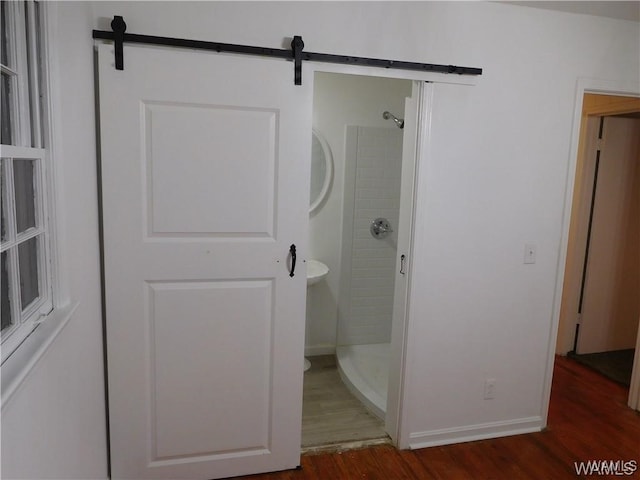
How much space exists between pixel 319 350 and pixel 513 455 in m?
1.52

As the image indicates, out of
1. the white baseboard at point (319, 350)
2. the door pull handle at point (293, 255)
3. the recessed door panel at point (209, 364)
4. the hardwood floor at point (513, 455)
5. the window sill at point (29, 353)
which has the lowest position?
the hardwood floor at point (513, 455)

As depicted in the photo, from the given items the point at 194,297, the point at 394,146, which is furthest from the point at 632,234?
the point at 194,297

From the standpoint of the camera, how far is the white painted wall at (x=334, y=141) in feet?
10.6

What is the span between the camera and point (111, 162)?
1815 mm

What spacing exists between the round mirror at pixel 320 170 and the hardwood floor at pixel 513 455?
1.67 m

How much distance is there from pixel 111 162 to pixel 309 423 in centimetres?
173

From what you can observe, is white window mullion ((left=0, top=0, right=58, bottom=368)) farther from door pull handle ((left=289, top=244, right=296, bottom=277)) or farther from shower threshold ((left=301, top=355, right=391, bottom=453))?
shower threshold ((left=301, top=355, right=391, bottom=453))

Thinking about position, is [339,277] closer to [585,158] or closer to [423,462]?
[423,462]

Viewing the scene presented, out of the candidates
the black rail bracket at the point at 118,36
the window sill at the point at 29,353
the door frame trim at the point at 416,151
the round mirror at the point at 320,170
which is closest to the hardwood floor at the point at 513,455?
the door frame trim at the point at 416,151

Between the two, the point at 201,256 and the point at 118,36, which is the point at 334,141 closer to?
the point at 201,256

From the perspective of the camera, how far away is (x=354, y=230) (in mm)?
3395

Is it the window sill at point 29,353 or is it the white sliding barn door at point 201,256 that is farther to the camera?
the white sliding barn door at point 201,256

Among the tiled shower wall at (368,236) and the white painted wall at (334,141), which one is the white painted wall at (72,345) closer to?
the white painted wall at (334,141)

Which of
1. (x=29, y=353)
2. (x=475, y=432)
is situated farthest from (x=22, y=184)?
(x=475, y=432)
